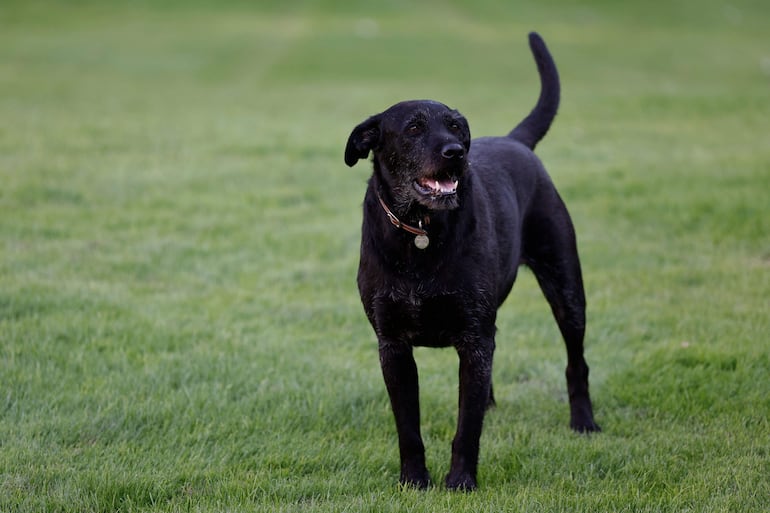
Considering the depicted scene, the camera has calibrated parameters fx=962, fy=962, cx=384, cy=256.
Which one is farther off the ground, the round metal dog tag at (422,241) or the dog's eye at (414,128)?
the dog's eye at (414,128)

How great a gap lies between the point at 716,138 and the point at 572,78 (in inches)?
425

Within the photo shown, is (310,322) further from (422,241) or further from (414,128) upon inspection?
(414,128)

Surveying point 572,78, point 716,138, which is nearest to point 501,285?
point 716,138

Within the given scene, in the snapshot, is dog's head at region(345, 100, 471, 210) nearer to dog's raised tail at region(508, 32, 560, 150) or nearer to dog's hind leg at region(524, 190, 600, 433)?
dog's hind leg at region(524, 190, 600, 433)

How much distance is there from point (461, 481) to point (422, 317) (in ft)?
2.65

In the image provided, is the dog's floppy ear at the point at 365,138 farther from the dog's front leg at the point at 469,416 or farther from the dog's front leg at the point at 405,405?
the dog's front leg at the point at 469,416

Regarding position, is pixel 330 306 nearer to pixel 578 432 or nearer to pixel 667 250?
pixel 578 432

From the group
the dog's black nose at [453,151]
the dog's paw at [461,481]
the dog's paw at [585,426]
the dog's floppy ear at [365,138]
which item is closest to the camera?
the dog's black nose at [453,151]

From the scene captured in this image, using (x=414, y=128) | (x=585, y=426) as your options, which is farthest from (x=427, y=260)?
(x=585, y=426)

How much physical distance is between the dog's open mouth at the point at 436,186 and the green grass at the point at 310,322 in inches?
54.0

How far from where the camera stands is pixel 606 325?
7.31 meters

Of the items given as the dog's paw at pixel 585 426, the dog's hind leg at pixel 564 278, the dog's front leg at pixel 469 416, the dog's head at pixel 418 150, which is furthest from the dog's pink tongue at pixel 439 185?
the dog's paw at pixel 585 426

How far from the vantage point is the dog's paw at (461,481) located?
4543 millimetres

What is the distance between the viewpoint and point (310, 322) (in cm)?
745
